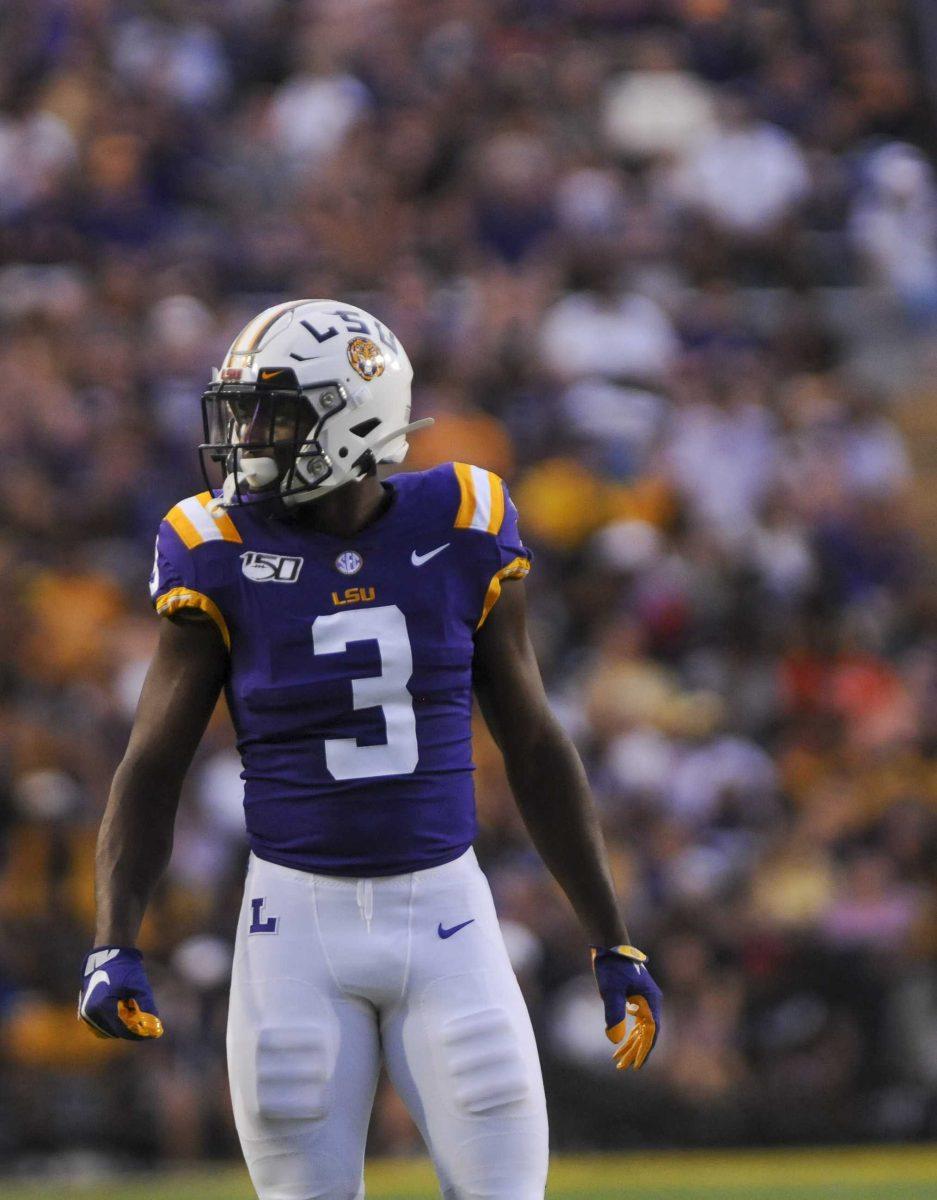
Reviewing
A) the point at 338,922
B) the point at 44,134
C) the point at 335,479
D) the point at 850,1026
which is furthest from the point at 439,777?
the point at 44,134

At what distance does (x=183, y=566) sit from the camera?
3.19 meters

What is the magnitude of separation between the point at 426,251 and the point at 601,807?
3104mm

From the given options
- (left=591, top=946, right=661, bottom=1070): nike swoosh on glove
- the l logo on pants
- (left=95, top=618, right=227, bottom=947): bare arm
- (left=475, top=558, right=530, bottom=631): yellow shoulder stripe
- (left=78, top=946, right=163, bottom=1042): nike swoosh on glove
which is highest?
(left=475, top=558, right=530, bottom=631): yellow shoulder stripe

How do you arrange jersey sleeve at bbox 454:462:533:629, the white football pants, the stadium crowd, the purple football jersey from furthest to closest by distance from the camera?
the stadium crowd → jersey sleeve at bbox 454:462:533:629 → the purple football jersey → the white football pants

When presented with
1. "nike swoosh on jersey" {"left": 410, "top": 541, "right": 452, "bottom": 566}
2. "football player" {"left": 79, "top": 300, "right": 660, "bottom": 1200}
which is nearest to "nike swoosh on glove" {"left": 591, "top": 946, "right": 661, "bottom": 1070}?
"football player" {"left": 79, "top": 300, "right": 660, "bottom": 1200}

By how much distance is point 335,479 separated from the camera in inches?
129

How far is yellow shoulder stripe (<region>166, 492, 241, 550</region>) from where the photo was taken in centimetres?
322

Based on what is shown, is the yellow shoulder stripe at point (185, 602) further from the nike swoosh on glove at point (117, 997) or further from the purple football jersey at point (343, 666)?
the nike swoosh on glove at point (117, 997)

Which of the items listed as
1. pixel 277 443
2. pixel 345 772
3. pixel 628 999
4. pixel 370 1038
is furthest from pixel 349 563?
pixel 628 999

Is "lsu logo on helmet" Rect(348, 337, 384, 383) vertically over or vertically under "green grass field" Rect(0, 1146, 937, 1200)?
over

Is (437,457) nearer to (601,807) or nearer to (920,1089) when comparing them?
(601,807)

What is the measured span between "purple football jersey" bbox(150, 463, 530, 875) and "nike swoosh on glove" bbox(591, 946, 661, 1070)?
34 centimetres

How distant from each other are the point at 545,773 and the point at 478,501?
17.7 inches

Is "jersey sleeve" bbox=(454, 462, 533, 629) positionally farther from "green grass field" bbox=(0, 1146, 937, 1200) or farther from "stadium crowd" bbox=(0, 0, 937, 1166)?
"stadium crowd" bbox=(0, 0, 937, 1166)
